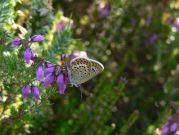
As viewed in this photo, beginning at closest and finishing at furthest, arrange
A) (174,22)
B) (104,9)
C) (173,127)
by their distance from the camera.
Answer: (173,127) → (104,9) → (174,22)

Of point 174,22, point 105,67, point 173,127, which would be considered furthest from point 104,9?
point 173,127

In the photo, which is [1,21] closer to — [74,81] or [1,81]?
[1,81]

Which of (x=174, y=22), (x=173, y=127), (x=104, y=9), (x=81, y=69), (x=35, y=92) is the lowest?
(x=173, y=127)

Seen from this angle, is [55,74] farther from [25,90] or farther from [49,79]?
[25,90]

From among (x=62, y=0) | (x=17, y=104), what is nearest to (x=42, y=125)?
(x=17, y=104)

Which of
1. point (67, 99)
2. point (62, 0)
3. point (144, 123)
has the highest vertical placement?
point (62, 0)

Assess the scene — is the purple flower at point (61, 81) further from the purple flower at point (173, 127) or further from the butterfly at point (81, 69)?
the purple flower at point (173, 127)

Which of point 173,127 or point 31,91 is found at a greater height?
point 31,91
